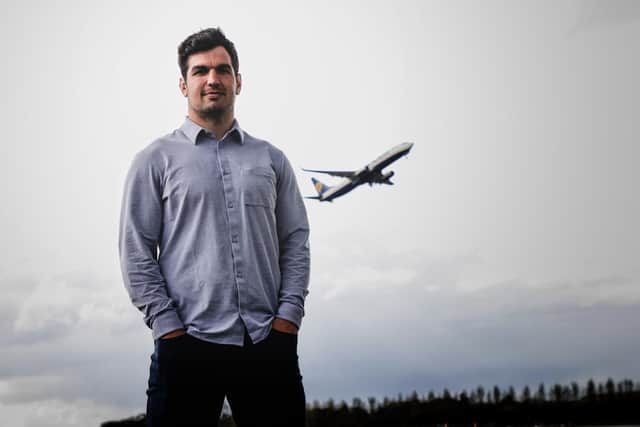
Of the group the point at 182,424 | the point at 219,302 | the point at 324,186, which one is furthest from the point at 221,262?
the point at 324,186

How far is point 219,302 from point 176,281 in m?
0.17

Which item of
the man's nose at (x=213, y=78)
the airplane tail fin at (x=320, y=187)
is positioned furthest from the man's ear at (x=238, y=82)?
the airplane tail fin at (x=320, y=187)

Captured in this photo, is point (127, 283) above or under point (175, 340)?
above

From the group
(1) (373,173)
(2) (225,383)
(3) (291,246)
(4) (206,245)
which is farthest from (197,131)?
(1) (373,173)

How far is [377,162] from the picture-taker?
1841 centimetres

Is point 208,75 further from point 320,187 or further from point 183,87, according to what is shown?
point 320,187

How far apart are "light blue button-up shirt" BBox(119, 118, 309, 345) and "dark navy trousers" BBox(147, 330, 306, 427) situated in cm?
6

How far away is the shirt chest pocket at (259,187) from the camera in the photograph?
7.80 feet

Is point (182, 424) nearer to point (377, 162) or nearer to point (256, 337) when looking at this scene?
point (256, 337)

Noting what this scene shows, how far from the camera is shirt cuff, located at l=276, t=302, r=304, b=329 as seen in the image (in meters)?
2.31

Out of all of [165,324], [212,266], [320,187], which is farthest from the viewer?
[320,187]

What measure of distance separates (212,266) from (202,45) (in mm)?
866

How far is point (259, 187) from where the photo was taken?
242cm

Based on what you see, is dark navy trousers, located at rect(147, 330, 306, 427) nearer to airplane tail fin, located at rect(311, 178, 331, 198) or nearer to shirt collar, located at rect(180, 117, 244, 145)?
shirt collar, located at rect(180, 117, 244, 145)
